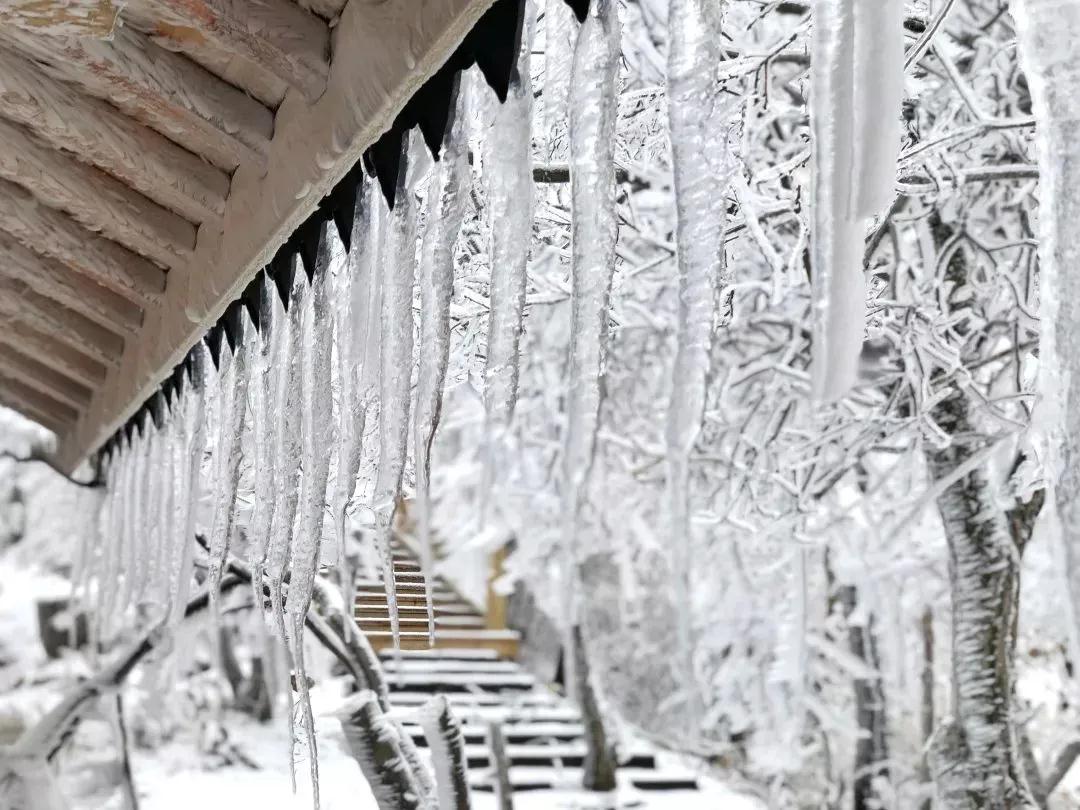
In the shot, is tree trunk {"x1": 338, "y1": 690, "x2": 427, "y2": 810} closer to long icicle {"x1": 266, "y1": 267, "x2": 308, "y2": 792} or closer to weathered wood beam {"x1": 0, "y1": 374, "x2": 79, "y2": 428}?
long icicle {"x1": 266, "y1": 267, "x2": 308, "y2": 792}

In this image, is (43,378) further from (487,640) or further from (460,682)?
(487,640)

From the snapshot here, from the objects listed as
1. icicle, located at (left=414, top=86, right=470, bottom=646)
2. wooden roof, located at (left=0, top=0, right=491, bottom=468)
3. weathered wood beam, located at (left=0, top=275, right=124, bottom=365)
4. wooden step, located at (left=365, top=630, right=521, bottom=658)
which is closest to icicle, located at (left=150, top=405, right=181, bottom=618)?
weathered wood beam, located at (left=0, top=275, right=124, bottom=365)

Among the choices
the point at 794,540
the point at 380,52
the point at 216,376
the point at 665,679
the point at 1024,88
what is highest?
the point at 1024,88

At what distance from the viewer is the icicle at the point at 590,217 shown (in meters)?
1.05

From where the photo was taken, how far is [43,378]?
12.5 feet

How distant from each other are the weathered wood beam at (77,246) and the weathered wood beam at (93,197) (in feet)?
0.14

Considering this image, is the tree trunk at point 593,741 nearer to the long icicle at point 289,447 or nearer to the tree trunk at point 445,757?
the tree trunk at point 445,757

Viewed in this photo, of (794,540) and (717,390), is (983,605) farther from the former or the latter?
(717,390)

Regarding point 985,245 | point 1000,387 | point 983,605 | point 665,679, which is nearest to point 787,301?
point 1000,387

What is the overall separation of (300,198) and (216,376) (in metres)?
1.02

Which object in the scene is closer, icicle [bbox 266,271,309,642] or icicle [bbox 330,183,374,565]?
icicle [bbox 330,183,374,565]

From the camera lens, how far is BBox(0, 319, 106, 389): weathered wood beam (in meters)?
3.26

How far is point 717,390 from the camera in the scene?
4.66 m

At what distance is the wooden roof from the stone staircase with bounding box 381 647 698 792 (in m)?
4.65
